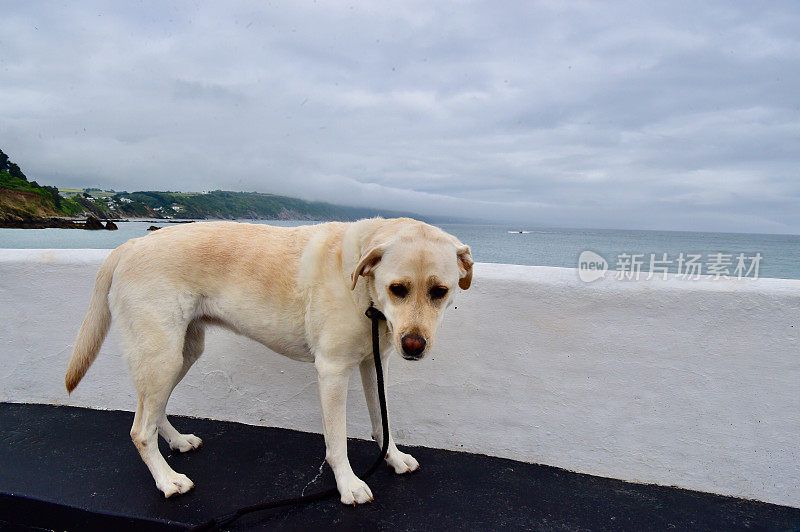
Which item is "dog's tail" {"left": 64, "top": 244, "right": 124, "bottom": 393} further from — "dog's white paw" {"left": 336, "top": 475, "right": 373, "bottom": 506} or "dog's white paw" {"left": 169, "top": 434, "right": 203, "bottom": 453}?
"dog's white paw" {"left": 336, "top": 475, "right": 373, "bottom": 506}

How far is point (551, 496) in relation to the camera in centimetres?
266

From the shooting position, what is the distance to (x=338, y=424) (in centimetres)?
245

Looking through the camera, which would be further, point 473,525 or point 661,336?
point 661,336

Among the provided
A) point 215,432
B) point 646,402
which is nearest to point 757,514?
point 646,402

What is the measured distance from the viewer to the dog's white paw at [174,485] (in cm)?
250

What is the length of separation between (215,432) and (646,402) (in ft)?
9.72

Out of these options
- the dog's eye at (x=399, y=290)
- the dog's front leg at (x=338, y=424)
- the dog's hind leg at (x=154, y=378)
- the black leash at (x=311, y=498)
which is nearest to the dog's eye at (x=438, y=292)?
the dog's eye at (x=399, y=290)

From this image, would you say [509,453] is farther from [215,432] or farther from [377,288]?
[215,432]

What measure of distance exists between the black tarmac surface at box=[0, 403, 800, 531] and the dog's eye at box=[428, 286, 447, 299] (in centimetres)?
124

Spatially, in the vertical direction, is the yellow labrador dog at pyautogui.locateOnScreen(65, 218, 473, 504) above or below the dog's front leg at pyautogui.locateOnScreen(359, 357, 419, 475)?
above

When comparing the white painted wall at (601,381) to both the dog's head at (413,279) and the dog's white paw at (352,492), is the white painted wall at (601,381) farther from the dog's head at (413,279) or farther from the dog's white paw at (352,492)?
the dog's head at (413,279)

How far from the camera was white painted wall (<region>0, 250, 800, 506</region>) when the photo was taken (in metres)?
2.63

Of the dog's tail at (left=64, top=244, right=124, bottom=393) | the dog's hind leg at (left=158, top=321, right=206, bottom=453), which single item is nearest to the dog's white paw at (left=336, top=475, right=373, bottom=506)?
the dog's hind leg at (left=158, top=321, right=206, bottom=453)

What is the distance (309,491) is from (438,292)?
1.50 metres
